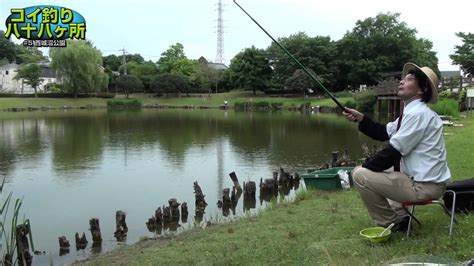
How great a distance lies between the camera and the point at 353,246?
180 inches

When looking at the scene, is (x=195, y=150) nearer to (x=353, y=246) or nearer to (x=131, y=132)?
(x=131, y=132)

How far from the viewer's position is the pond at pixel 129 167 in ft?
34.4

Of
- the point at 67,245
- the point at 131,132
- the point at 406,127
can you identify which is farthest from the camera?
the point at 131,132

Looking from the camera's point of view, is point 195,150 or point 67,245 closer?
point 67,245

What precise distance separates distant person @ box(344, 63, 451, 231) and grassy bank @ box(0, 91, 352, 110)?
48.6 meters

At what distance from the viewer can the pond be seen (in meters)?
10.5

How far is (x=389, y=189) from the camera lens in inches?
168

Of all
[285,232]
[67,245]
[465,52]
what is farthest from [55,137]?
[465,52]

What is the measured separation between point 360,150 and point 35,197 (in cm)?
1361

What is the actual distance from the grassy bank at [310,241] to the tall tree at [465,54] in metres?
36.9

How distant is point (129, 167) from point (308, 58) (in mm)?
48714

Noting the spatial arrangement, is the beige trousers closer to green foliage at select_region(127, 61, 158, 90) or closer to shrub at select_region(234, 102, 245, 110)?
shrub at select_region(234, 102, 245, 110)

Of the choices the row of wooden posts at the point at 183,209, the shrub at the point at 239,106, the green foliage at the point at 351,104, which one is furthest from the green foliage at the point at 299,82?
the row of wooden posts at the point at 183,209

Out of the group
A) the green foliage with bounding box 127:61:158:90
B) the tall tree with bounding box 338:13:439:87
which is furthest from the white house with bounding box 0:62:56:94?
the tall tree with bounding box 338:13:439:87
